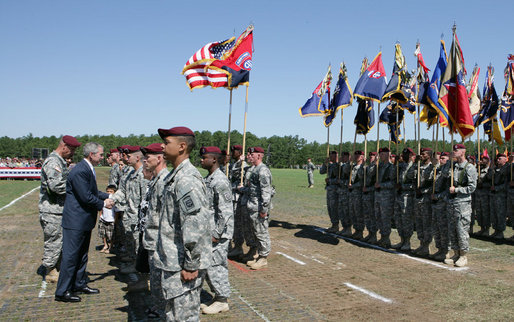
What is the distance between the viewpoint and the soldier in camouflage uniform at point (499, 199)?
10883mm

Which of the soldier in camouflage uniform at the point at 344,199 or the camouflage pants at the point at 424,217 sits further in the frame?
the soldier in camouflage uniform at the point at 344,199

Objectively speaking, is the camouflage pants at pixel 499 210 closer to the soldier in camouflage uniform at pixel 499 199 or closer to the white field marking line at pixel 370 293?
the soldier in camouflage uniform at pixel 499 199

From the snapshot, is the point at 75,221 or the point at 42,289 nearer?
the point at 75,221

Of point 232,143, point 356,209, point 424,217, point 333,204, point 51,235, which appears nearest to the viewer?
point 51,235

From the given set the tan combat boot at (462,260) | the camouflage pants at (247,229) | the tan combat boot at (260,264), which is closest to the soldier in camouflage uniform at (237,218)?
the camouflage pants at (247,229)

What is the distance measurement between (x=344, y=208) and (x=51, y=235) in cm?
752

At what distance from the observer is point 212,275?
5348mm

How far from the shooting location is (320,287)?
21.3 feet

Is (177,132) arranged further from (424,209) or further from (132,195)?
(424,209)

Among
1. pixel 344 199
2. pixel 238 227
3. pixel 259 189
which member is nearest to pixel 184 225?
pixel 259 189

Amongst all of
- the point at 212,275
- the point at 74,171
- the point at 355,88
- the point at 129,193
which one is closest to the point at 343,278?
the point at 212,275

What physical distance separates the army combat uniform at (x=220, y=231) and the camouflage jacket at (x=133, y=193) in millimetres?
1318

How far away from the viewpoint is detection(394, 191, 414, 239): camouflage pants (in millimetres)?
9367

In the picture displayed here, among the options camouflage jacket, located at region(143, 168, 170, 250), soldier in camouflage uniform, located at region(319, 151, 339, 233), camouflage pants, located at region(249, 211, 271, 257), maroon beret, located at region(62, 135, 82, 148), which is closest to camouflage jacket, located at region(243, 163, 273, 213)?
Answer: camouflage pants, located at region(249, 211, 271, 257)
